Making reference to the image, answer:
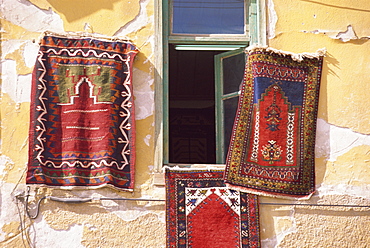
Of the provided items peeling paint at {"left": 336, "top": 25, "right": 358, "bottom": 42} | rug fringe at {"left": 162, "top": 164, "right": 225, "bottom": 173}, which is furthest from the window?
peeling paint at {"left": 336, "top": 25, "right": 358, "bottom": 42}

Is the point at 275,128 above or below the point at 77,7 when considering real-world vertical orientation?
below

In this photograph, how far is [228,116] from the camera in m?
6.21

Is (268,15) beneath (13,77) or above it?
above

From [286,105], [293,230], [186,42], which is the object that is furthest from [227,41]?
[293,230]

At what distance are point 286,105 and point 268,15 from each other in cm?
89

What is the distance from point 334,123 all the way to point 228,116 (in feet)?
3.13

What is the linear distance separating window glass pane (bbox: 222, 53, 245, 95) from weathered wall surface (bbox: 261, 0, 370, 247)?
348mm

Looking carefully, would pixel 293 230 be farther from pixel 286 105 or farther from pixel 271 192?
pixel 286 105

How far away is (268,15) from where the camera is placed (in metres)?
6.32

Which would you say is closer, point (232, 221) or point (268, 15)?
point (232, 221)

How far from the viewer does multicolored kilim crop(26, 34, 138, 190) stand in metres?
5.71

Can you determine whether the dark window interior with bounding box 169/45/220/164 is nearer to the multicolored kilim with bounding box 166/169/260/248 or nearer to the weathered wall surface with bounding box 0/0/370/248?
the weathered wall surface with bounding box 0/0/370/248

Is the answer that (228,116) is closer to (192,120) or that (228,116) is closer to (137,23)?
(137,23)

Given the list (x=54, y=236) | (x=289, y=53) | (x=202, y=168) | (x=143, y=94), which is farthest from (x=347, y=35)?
(x=54, y=236)
